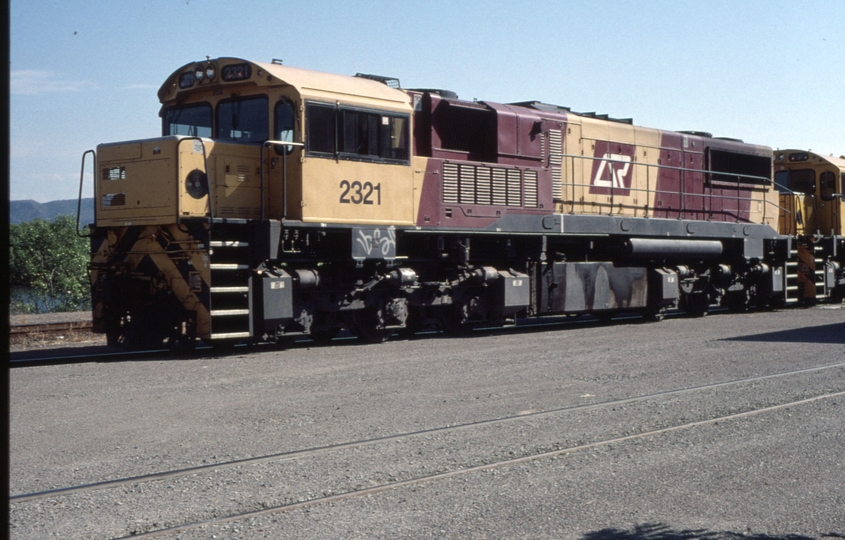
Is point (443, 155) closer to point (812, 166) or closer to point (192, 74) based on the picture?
point (192, 74)

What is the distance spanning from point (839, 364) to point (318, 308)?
6.57 m

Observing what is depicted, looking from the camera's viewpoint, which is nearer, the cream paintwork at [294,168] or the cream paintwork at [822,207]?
the cream paintwork at [294,168]

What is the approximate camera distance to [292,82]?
11594 millimetres

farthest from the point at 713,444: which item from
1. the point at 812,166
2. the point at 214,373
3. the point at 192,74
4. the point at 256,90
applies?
the point at 812,166

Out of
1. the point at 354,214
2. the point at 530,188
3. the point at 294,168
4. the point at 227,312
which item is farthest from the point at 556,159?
the point at 227,312

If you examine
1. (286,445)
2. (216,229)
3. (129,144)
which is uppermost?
(129,144)

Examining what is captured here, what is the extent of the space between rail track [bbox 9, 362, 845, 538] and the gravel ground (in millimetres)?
38

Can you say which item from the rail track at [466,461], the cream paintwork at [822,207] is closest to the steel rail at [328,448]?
the rail track at [466,461]

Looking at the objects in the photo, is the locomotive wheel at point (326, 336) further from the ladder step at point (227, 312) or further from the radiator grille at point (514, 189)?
the radiator grille at point (514, 189)

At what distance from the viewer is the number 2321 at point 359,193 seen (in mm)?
12148

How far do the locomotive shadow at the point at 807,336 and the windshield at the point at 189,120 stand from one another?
8176 millimetres

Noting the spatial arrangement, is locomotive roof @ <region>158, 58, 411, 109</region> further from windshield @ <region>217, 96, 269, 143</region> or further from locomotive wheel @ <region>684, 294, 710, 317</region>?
locomotive wheel @ <region>684, 294, 710, 317</region>

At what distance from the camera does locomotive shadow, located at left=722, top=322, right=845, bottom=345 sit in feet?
43.2

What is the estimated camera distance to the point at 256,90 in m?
12.0
